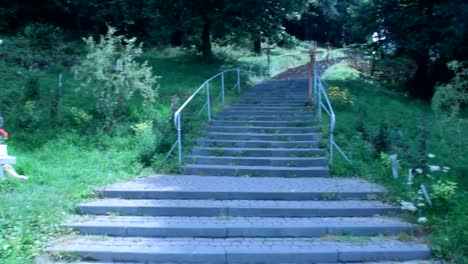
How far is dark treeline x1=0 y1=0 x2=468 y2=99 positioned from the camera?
17750 mm

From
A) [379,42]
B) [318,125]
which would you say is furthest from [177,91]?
[379,42]

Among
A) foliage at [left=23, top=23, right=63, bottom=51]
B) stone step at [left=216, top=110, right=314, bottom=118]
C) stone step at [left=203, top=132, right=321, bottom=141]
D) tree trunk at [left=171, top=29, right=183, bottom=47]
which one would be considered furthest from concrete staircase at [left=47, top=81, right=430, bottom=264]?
tree trunk at [left=171, top=29, right=183, bottom=47]

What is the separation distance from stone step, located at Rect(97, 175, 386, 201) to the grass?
59cm

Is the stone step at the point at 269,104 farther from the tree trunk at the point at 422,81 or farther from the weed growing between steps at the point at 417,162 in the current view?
the tree trunk at the point at 422,81

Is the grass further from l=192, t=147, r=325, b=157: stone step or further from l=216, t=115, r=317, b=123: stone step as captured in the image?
l=216, t=115, r=317, b=123: stone step

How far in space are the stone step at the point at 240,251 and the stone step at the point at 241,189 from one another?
1.51m

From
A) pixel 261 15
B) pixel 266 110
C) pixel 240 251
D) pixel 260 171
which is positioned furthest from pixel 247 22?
pixel 240 251

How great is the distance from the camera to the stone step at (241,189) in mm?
8008

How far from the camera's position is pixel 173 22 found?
2092cm

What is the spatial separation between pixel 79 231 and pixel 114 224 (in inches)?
19.3

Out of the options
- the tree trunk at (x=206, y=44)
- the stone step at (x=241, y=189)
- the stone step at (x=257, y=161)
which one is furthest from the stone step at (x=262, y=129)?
the tree trunk at (x=206, y=44)

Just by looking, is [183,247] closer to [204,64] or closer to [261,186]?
[261,186]

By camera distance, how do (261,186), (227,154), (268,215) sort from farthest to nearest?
(227,154), (261,186), (268,215)

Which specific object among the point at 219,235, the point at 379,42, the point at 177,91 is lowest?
the point at 219,235
